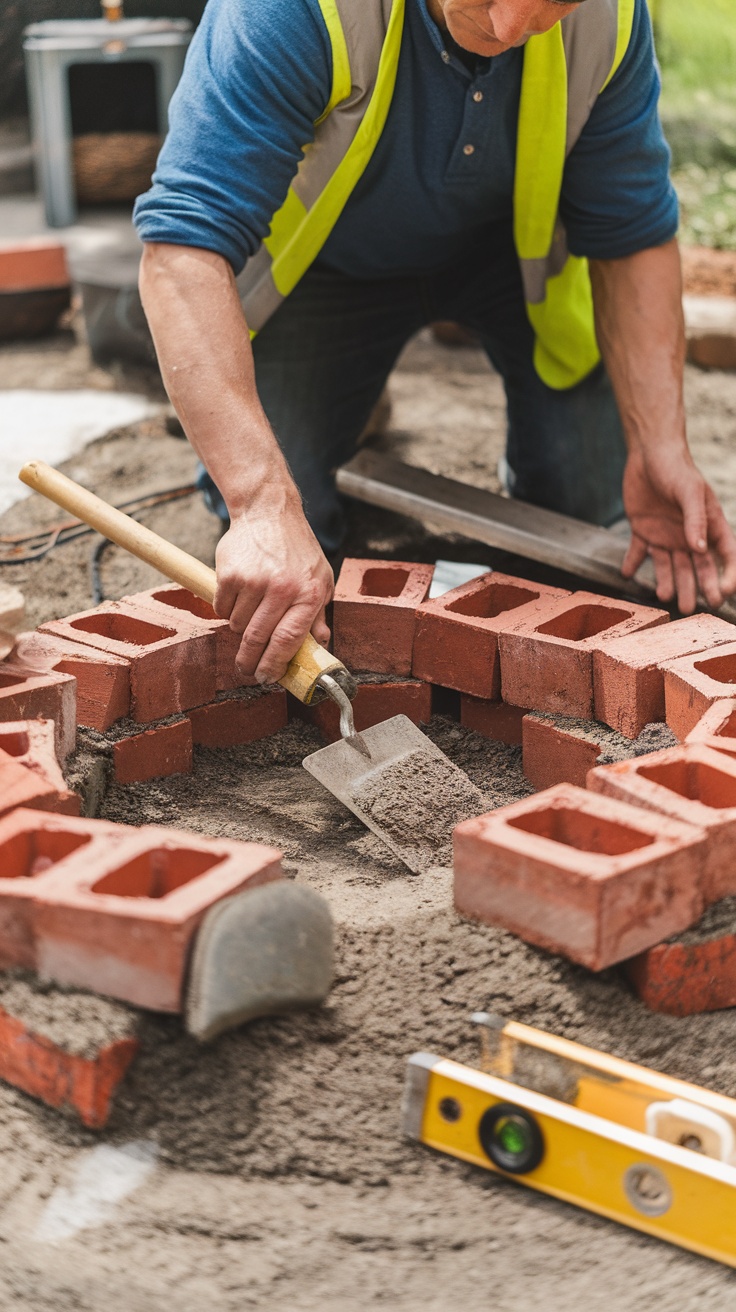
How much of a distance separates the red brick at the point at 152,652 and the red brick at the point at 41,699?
0.58 feet

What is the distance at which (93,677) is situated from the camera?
253 cm

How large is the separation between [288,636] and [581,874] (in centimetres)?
79

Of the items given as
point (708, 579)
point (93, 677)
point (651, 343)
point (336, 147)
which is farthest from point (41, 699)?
point (651, 343)

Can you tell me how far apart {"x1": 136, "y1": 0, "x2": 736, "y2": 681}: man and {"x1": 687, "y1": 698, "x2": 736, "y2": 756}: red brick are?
701 millimetres

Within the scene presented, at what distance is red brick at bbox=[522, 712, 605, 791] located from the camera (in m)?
2.54

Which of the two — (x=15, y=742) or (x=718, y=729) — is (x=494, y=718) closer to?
(x=718, y=729)

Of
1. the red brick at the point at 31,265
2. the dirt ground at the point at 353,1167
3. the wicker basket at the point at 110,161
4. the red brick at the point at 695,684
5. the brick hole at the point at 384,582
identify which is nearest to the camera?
the dirt ground at the point at 353,1167

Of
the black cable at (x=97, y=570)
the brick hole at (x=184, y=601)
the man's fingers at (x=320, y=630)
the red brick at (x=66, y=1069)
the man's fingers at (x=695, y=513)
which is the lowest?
the red brick at (x=66, y=1069)

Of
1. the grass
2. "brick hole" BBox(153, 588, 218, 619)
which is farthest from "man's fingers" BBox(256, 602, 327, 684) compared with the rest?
the grass

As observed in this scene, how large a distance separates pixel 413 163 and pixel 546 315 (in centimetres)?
65

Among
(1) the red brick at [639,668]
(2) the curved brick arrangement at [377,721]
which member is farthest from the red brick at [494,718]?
(1) the red brick at [639,668]

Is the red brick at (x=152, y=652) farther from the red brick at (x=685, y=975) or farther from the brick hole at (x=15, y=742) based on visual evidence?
the red brick at (x=685, y=975)

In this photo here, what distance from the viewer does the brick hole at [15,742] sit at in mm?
2229

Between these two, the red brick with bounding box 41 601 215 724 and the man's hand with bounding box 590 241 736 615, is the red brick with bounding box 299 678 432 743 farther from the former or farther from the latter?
the man's hand with bounding box 590 241 736 615
